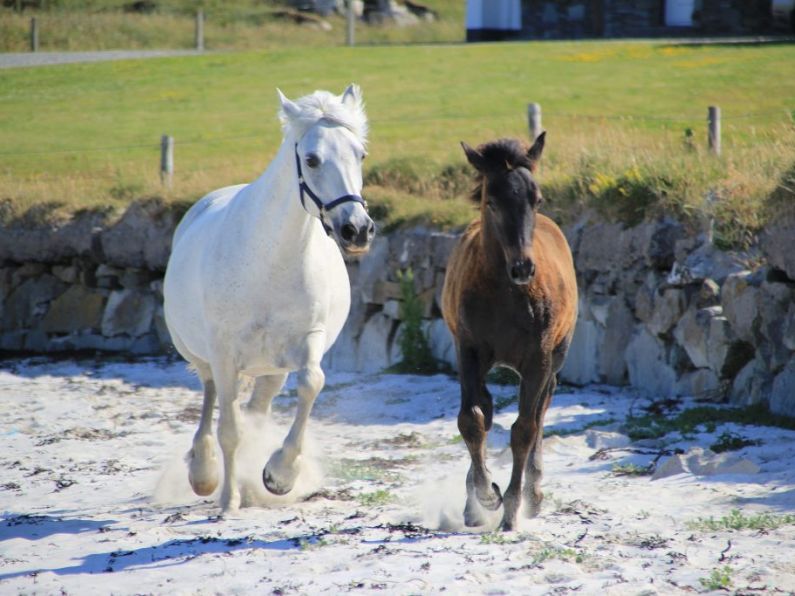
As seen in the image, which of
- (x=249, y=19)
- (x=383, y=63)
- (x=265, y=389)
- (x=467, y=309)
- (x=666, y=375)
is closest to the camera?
(x=467, y=309)

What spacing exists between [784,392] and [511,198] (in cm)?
372

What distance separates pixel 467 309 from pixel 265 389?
196 centimetres

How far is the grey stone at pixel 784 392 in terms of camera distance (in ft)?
27.2

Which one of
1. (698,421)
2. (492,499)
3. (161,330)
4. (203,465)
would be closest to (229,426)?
(203,465)

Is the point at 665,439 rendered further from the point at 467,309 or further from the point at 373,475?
the point at 467,309

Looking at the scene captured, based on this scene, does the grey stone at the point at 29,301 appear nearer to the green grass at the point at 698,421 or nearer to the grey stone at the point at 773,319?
the green grass at the point at 698,421

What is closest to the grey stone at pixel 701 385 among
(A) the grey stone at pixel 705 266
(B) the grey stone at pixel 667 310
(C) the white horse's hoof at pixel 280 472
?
(B) the grey stone at pixel 667 310

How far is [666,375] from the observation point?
968 centimetres

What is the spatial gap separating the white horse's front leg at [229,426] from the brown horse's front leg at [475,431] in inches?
54.6

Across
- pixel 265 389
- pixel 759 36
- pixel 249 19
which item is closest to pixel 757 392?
pixel 265 389

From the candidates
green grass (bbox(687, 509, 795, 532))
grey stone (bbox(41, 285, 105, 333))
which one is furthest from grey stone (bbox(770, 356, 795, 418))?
grey stone (bbox(41, 285, 105, 333))

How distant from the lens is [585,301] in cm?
1045

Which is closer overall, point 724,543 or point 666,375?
point 724,543

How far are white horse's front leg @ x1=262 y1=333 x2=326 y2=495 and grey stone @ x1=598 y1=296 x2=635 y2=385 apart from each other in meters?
4.46
